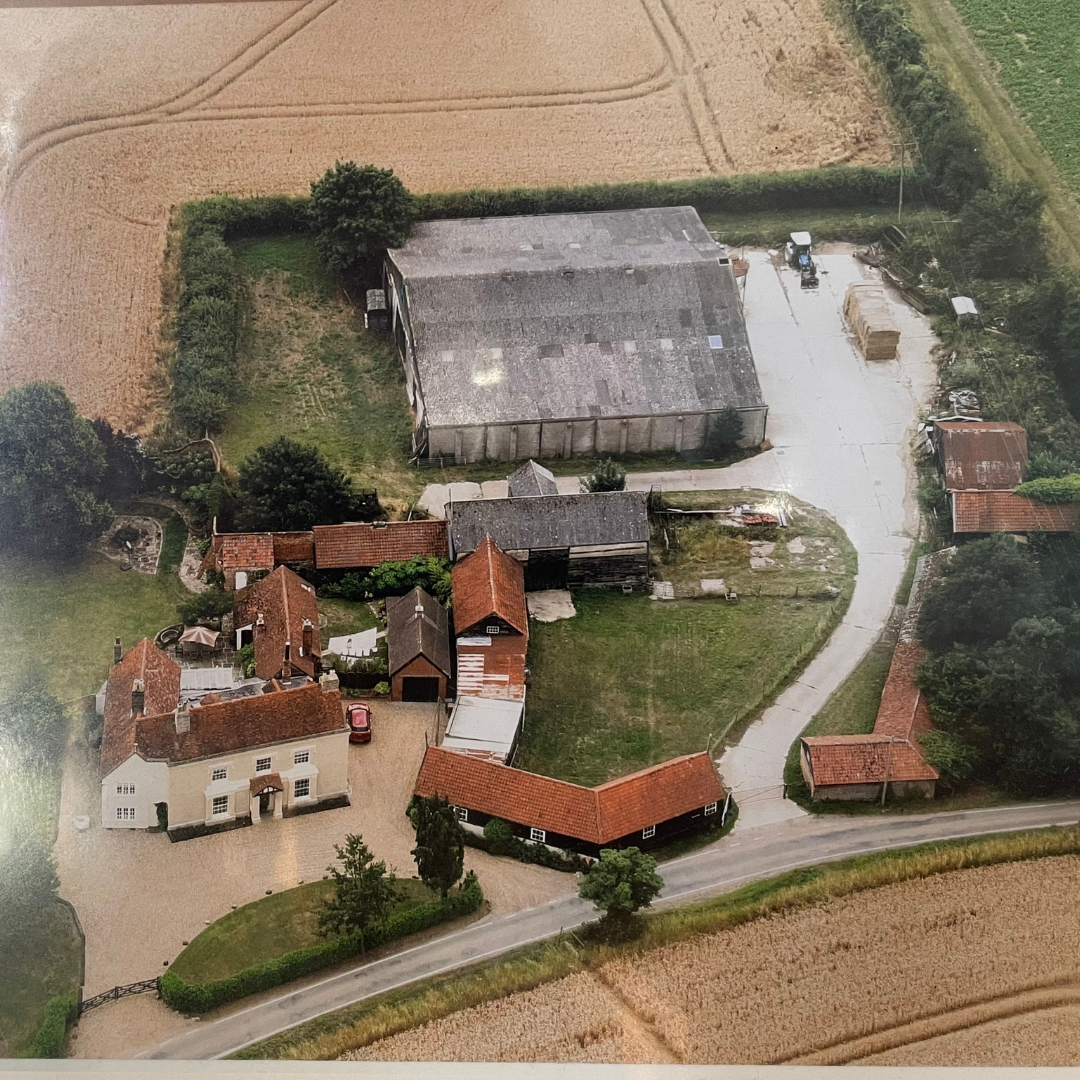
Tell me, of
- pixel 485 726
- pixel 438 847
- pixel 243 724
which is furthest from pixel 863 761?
pixel 243 724

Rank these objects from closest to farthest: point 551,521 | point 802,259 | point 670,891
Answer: point 670,891 → point 551,521 → point 802,259

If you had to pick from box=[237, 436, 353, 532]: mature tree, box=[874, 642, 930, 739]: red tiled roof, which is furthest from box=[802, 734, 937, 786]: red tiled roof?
box=[237, 436, 353, 532]: mature tree

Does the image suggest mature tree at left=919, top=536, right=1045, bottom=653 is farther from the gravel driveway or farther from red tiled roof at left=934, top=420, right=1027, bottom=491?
the gravel driveway

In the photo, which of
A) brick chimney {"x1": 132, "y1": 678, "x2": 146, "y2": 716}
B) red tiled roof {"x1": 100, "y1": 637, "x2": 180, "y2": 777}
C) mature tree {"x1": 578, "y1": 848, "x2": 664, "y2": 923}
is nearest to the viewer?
mature tree {"x1": 578, "y1": 848, "x2": 664, "y2": 923}

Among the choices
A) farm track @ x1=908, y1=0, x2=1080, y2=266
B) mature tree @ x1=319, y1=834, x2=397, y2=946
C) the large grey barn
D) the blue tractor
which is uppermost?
farm track @ x1=908, y1=0, x2=1080, y2=266

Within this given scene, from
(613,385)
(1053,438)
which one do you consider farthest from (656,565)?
(1053,438)

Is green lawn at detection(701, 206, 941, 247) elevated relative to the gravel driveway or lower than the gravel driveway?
elevated

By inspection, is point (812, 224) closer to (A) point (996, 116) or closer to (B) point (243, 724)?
(A) point (996, 116)
